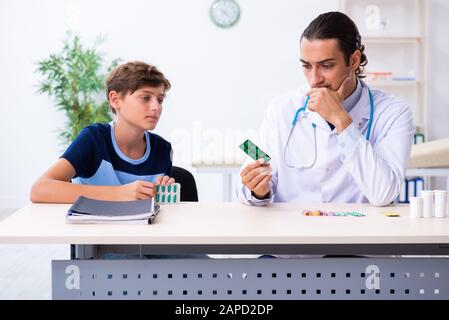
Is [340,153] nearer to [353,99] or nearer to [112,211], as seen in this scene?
[353,99]

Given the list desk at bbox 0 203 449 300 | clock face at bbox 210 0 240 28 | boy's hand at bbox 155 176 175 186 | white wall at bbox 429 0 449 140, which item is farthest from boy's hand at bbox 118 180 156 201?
white wall at bbox 429 0 449 140

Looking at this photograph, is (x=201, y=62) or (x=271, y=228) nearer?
(x=271, y=228)

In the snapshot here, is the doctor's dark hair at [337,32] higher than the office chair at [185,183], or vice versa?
the doctor's dark hair at [337,32]

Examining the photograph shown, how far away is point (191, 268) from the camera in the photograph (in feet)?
5.83

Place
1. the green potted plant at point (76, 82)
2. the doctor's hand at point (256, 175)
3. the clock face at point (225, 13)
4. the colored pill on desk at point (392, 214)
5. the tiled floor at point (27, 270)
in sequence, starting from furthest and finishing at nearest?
the clock face at point (225, 13) → the green potted plant at point (76, 82) → the tiled floor at point (27, 270) → the doctor's hand at point (256, 175) → the colored pill on desk at point (392, 214)

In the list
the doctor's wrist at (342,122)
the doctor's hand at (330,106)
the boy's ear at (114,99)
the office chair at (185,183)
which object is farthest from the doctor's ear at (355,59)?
the boy's ear at (114,99)

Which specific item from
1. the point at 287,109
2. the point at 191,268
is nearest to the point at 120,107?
the point at 287,109

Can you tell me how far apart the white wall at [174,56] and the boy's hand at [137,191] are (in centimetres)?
444

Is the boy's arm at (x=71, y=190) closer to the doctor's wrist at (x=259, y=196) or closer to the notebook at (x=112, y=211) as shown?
the notebook at (x=112, y=211)

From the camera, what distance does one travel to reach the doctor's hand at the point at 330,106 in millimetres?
2107

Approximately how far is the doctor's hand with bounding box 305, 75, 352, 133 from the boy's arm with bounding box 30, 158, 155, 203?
22.0 inches

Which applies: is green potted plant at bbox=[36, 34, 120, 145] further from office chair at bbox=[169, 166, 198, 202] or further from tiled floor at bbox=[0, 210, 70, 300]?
office chair at bbox=[169, 166, 198, 202]

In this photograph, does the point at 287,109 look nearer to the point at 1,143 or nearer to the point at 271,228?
the point at 271,228
